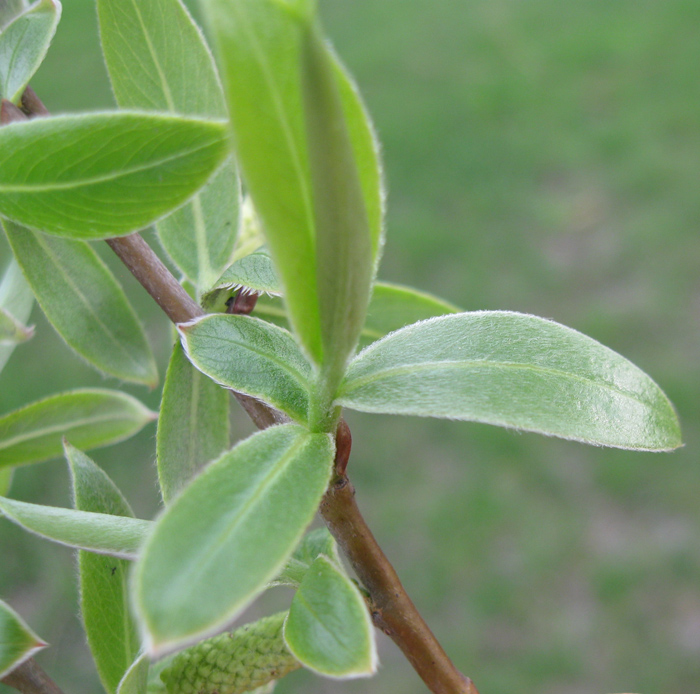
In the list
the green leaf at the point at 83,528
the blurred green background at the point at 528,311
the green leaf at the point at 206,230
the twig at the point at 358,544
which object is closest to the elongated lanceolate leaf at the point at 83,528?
the green leaf at the point at 83,528

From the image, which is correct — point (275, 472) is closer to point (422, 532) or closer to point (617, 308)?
point (422, 532)

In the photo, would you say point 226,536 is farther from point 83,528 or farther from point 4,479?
point 4,479

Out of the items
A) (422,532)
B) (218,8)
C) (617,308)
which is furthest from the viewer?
(617,308)

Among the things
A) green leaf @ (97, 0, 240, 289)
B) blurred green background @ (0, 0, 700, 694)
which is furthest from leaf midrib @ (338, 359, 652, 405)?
blurred green background @ (0, 0, 700, 694)

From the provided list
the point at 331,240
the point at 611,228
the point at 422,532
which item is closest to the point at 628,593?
the point at 422,532

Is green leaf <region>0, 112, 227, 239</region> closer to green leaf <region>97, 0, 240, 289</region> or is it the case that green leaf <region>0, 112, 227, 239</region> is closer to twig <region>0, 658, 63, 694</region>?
green leaf <region>97, 0, 240, 289</region>

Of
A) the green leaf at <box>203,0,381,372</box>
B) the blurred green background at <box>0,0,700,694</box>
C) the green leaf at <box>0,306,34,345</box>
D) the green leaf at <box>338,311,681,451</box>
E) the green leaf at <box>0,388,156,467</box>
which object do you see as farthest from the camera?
the blurred green background at <box>0,0,700,694</box>

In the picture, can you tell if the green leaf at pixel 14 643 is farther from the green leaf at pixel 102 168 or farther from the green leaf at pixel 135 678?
the green leaf at pixel 102 168

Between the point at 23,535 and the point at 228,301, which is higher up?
the point at 228,301
